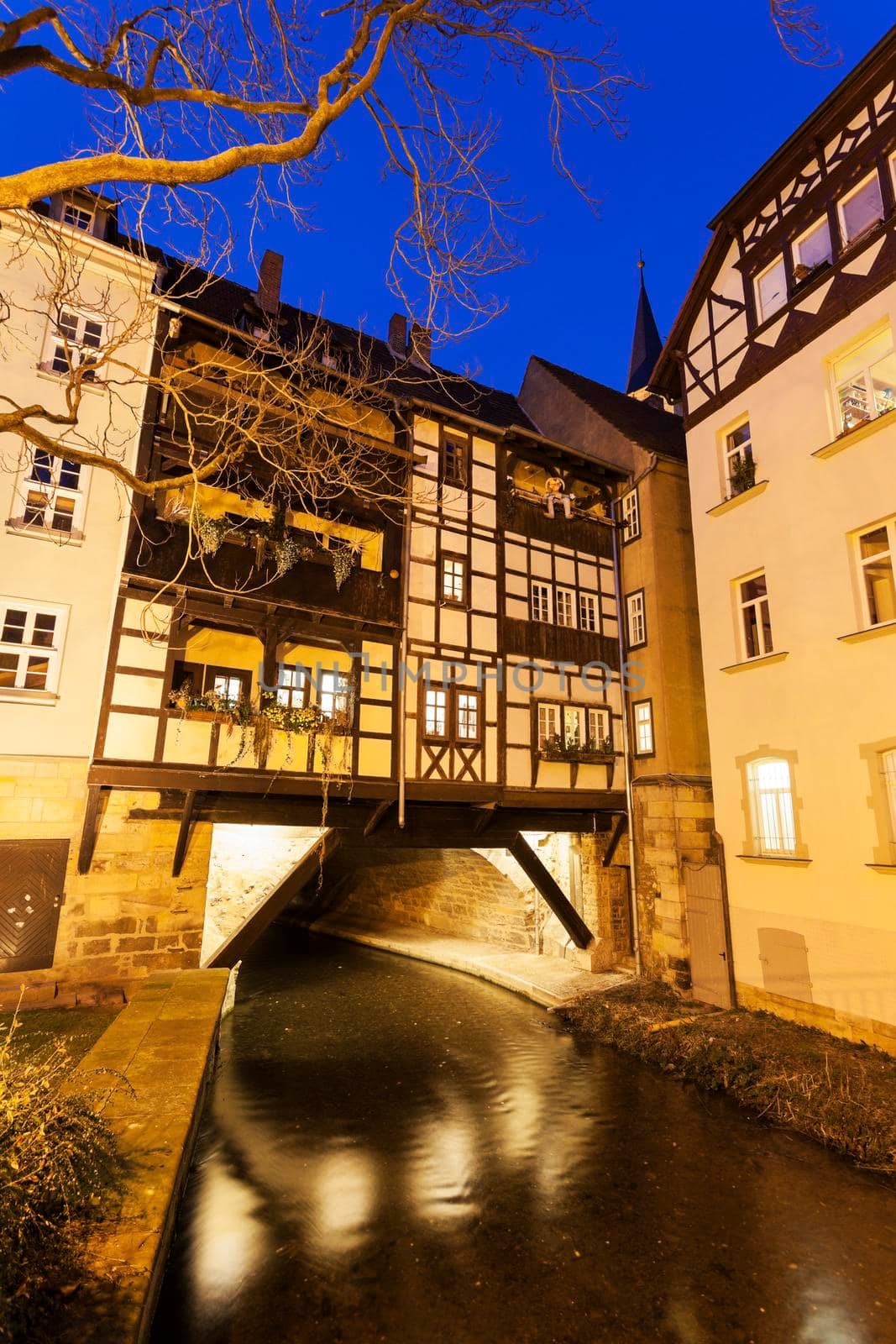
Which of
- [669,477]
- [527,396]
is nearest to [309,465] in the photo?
[669,477]

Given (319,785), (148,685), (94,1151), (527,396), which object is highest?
(527,396)

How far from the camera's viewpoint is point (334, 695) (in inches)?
446

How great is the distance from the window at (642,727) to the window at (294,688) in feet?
23.5

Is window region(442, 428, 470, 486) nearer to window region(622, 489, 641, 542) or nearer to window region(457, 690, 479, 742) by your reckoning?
window region(622, 489, 641, 542)

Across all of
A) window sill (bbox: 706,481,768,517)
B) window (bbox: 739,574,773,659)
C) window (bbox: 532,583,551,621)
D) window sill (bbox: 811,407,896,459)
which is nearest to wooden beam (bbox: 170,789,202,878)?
window (bbox: 532,583,551,621)

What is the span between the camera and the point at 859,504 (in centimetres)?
967

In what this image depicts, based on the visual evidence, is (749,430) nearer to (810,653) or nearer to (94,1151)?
(810,653)

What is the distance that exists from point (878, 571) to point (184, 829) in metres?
10.8

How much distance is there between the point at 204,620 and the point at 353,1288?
859 centimetres

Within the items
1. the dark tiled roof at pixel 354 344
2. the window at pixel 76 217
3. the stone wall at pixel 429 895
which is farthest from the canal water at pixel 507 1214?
the window at pixel 76 217

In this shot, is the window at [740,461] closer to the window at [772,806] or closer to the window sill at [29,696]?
the window at [772,806]

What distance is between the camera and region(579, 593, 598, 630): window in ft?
48.7

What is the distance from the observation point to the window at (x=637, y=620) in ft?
47.3

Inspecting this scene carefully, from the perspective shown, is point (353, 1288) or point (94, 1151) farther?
point (353, 1288)
